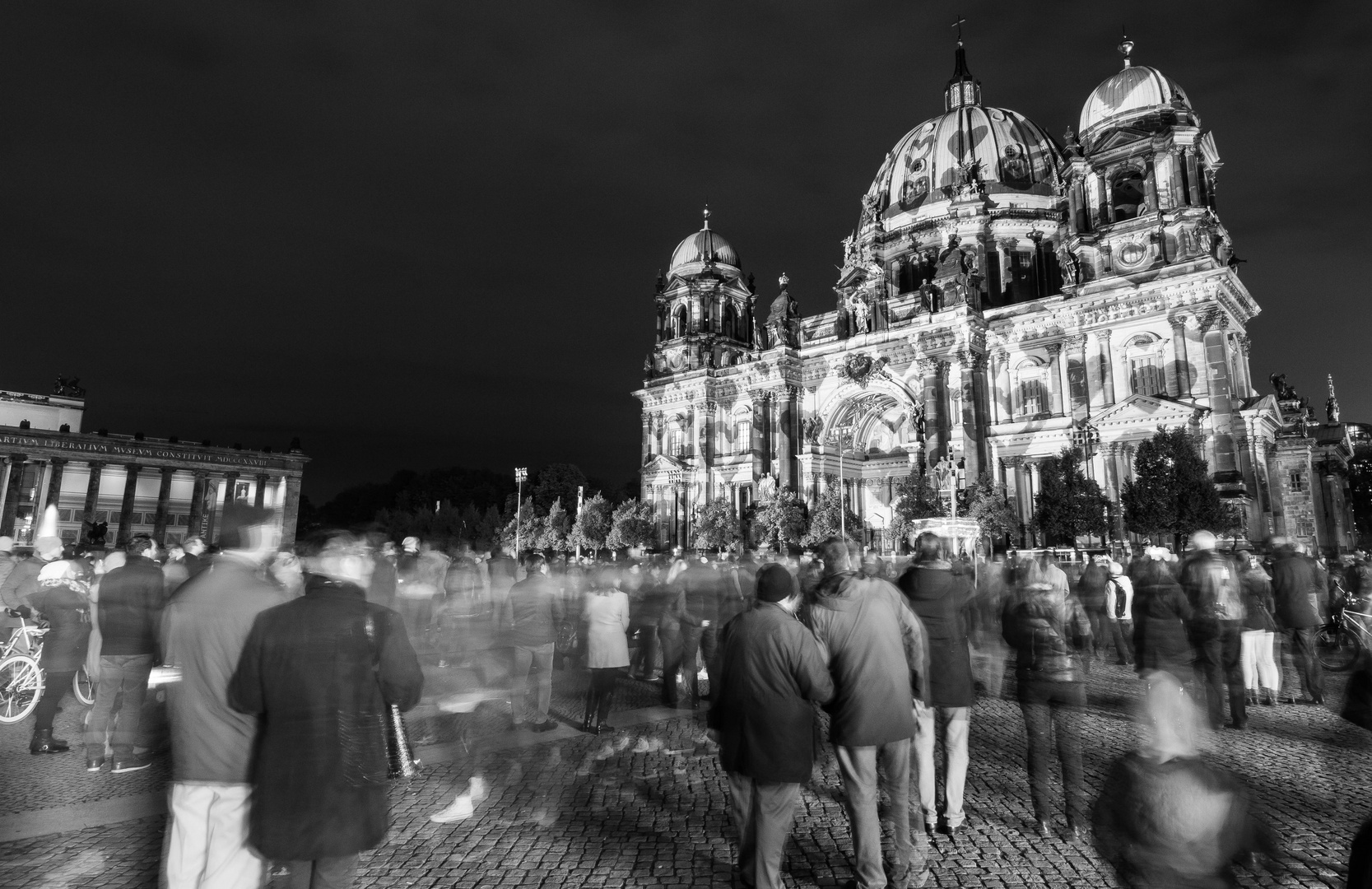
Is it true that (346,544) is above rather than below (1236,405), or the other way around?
below

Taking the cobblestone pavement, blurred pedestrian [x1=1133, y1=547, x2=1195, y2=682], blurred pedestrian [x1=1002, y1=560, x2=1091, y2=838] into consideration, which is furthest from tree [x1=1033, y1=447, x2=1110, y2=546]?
blurred pedestrian [x1=1002, y1=560, x2=1091, y2=838]

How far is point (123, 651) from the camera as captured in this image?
7.95 metres

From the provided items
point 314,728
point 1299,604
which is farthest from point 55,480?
point 1299,604

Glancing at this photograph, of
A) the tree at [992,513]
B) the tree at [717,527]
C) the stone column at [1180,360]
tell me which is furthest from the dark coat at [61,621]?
the stone column at [1180,360]

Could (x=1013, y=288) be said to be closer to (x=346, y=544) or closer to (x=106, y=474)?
(x=346, y=544)

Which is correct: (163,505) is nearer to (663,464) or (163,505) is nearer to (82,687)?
(663,464)

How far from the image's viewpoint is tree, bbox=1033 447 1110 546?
35312 mm

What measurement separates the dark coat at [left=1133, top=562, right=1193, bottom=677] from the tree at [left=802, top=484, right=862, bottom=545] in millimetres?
37807

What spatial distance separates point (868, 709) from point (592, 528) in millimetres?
56671

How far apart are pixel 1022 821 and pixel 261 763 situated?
5.91 metres

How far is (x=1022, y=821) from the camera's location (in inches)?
254

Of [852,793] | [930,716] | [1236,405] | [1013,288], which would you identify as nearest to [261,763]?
[852,793]

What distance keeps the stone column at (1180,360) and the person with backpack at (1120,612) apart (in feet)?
80.6

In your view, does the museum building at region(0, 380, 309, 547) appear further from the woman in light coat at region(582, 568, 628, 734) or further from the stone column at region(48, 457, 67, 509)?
the woman in light coat at region(582, 568, 628, 734)
